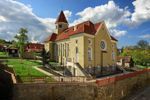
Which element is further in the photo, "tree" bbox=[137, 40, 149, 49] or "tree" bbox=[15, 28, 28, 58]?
"tree" bbox=[137, 40, 149, 49]

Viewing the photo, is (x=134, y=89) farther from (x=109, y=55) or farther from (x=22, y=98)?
(x=22, y=98)

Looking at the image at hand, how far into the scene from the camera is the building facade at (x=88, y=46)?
4812 cm

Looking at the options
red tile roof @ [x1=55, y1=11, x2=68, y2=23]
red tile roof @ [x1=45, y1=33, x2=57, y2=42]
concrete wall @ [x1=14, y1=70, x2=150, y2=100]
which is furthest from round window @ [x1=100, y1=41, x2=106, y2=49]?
red tile roof @ [x1=55, y1=11, x2=68, y2=23]

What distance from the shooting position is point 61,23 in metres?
67.9

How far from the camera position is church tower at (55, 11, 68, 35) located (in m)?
67.7

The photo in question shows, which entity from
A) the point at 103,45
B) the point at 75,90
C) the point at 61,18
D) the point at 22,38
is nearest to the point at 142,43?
the point at 61,18

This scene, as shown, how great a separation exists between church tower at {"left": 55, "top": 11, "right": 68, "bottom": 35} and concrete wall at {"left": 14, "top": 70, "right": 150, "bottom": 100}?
32.9 m

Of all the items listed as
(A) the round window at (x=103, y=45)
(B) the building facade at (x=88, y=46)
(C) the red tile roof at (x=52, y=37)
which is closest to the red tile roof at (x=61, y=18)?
(C) the red tile roof at (x=52, y=37)

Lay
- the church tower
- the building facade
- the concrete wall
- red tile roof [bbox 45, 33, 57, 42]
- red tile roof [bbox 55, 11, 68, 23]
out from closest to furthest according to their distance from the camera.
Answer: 1. the concrete wall
2. the building facade
3. red tile roof [bbox 45, 33, 57, 42]
4. the church tower
5. red tile roof [bbox 55, 11, 68, 23]

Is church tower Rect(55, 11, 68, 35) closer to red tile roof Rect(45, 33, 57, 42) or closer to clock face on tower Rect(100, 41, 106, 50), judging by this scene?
red tile roof Rect(45, 33, 57, 42)

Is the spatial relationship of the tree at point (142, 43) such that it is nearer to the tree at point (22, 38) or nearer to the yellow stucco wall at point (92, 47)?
the yellow stucco wall at point (92, 47)

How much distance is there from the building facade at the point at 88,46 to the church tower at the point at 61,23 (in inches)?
266

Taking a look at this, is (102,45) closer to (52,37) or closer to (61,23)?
(52,37)

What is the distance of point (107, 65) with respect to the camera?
2114 inches
